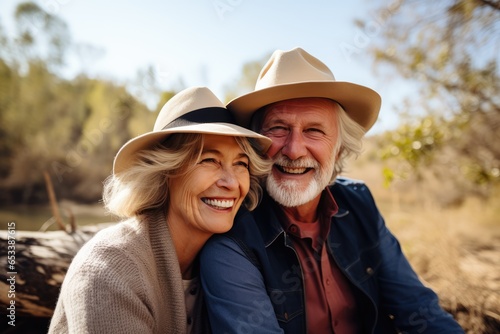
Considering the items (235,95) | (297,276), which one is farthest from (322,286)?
(235,95)

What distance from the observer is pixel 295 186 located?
6.51 feet

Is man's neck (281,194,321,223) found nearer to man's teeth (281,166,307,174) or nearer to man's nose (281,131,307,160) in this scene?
man's teeth (281,166,307,174)

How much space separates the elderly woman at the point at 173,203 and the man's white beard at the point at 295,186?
0.15m

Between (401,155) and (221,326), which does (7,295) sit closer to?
(221,326)

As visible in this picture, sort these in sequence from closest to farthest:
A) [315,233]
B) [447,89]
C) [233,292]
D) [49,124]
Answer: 1. [233,292]
2. [315,233]
3. [447,89]
4. [49,124]

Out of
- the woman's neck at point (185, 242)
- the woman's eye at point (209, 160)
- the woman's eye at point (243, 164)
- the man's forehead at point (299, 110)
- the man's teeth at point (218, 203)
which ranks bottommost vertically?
the woman's neck at point (185, 242)

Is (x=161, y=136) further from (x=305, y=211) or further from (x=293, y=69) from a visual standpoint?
(x=305, y=211)

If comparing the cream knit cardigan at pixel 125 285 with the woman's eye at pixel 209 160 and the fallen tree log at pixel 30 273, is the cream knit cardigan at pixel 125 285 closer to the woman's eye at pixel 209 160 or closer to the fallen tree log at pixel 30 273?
the woman's eye at pixel 209 160

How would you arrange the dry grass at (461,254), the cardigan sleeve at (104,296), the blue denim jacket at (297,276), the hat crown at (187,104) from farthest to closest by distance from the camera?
the dry grass at (461,254)
the hat crown at (187,104)
the blue denim jacket at (297,276)
the cardigan sleeve at (104,296)

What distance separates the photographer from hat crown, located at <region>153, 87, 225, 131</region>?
1.73 meters

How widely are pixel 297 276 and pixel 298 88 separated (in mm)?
1150

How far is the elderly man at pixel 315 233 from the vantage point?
5.78ft

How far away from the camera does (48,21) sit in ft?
59.8

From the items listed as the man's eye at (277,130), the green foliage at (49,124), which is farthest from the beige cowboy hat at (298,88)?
the green foliage at (49,124)
